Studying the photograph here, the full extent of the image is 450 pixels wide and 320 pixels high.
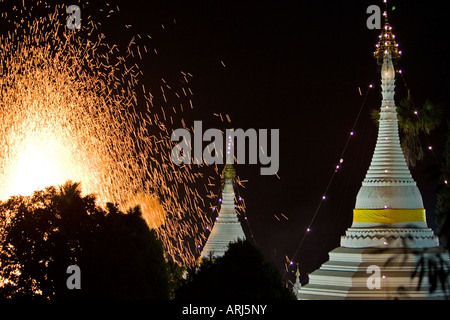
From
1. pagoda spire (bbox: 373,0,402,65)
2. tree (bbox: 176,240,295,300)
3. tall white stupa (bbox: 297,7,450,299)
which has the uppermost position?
pagoda spire (bbox: 373,0,402,65)

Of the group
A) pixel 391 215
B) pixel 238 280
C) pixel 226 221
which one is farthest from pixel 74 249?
pixel 226 221

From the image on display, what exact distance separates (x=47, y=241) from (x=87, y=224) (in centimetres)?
171

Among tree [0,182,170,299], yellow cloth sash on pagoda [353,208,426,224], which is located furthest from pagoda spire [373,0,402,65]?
tree [0,182,170,299]

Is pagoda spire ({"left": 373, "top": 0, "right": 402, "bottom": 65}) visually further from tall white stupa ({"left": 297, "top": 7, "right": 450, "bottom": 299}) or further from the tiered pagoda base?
the tiered pagoda base

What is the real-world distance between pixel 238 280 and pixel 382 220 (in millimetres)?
24950

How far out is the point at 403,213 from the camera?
58.1 meters

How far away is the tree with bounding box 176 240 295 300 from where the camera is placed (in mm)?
34000

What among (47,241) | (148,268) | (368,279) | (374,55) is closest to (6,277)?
(47,241)

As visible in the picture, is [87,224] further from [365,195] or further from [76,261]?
[365,195]

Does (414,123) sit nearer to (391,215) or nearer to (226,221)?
(391,215)

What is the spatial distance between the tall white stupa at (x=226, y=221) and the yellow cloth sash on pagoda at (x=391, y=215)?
540 inches

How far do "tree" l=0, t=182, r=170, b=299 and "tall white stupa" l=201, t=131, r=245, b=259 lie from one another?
27.7 m
